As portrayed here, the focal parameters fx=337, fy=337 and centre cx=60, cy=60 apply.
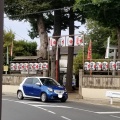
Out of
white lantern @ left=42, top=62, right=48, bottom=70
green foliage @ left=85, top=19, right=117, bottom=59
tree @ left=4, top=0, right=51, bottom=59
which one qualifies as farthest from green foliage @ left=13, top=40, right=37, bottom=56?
white lantern @ left=42, top=62, right=48, bottom=70

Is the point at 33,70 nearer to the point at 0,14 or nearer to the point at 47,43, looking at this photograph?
the point at 47,43

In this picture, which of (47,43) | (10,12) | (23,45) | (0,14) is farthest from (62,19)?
(0,14)

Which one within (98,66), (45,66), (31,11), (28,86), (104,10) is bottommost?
(28,86)

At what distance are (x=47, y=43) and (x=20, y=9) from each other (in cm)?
443

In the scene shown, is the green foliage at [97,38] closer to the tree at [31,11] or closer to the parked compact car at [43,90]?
the tree at [31,11]

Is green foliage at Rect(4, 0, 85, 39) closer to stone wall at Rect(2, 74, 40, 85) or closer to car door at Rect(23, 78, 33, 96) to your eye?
stone wall at Rect(2, 74, 40, 85)

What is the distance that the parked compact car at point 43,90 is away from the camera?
2146 cm

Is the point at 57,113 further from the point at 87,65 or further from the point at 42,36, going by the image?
the point at 42,36

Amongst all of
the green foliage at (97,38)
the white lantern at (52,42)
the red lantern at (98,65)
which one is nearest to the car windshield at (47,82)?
the red lantern at (98,65)

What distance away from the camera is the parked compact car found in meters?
21.5

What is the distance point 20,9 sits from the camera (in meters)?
32.2

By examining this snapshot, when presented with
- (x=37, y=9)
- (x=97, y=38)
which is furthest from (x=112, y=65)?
(x=97, y=38)

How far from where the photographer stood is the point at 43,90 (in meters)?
21.7

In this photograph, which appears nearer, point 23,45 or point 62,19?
point 62,19
